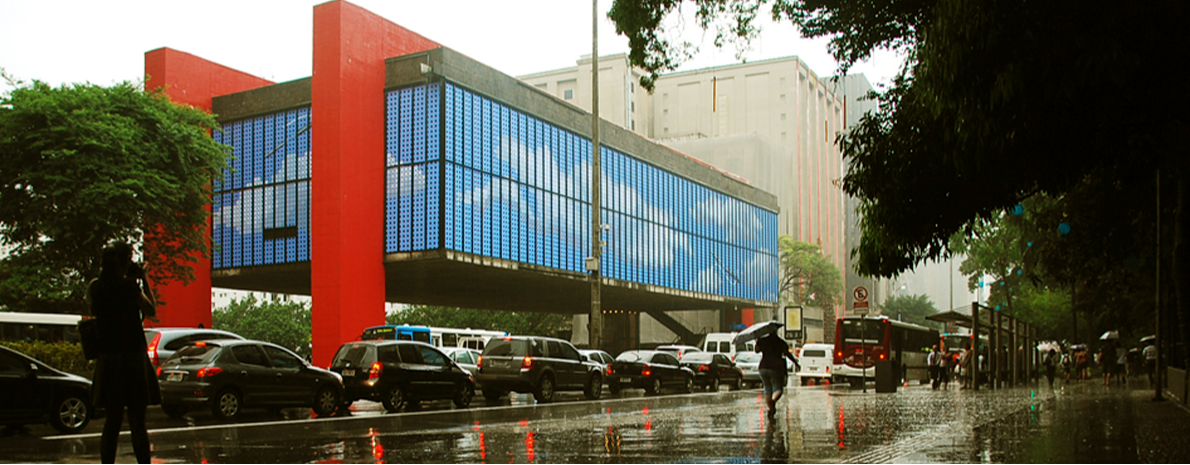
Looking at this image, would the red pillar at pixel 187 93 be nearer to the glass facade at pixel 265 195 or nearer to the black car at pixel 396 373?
the glass facade at pixel 265 195

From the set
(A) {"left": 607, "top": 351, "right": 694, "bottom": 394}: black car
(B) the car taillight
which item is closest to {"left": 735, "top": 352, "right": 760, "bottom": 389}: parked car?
(A) {"left": 607, "top": 351, "right": 694, "bottom": 394}: black car

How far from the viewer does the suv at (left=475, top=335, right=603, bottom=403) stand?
24.0m

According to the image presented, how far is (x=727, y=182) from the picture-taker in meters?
70.7

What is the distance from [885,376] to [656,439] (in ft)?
61.9

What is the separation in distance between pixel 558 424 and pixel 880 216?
5561 millimetres

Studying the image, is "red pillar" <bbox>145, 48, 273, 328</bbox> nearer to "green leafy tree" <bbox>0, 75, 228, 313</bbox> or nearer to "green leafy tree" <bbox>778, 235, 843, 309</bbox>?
"green leafy tree" <bbox>0, 75, 228, 313</bbox>

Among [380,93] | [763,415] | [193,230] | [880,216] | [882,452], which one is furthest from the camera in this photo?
[380,93]

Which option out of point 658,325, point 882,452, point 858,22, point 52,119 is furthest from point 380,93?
point 658,325

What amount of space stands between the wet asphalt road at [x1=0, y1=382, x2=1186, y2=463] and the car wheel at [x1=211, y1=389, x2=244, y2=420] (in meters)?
0.25

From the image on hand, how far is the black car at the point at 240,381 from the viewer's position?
16234 millimetres

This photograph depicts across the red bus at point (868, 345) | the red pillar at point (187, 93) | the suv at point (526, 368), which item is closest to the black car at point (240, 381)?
the suv at point (526, 368)

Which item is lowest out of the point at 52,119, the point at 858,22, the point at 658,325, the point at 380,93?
the point at 658,325

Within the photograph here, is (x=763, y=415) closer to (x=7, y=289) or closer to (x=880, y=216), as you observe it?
(x=880, y=216)

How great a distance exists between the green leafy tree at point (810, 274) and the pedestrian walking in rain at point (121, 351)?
77.1 m
